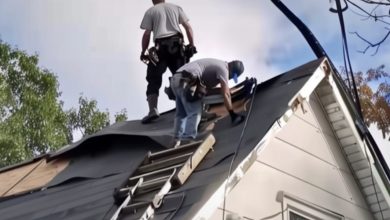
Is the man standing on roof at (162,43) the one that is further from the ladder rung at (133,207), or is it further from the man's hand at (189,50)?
the ladder rung at (133,207)

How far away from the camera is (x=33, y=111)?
674 inches

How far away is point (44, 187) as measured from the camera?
6.24 metres

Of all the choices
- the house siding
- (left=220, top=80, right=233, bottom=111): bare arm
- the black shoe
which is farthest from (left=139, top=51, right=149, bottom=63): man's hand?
the house siding

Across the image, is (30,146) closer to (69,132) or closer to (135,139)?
(69,132)

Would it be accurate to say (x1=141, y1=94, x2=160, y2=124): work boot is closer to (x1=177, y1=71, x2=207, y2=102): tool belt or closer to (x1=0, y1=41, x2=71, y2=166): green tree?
(x1=177, y1=71, x2=207, y2=102): tool belt

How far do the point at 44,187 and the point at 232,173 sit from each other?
2216 millimetres

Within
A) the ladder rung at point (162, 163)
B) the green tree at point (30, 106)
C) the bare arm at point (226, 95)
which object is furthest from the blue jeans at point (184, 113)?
the green tree at point (30, 106)

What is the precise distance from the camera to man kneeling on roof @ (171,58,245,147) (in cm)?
592

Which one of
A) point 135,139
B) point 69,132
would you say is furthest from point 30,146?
point 135,139

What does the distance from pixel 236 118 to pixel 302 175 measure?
77cm

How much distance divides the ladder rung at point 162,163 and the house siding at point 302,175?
16.9 inches

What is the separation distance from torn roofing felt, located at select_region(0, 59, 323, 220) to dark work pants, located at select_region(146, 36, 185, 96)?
0.35 meters

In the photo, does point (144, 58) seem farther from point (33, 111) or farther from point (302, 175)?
point (33, 111)

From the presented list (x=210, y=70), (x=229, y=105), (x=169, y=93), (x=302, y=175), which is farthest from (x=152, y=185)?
(x=169, y=93)
